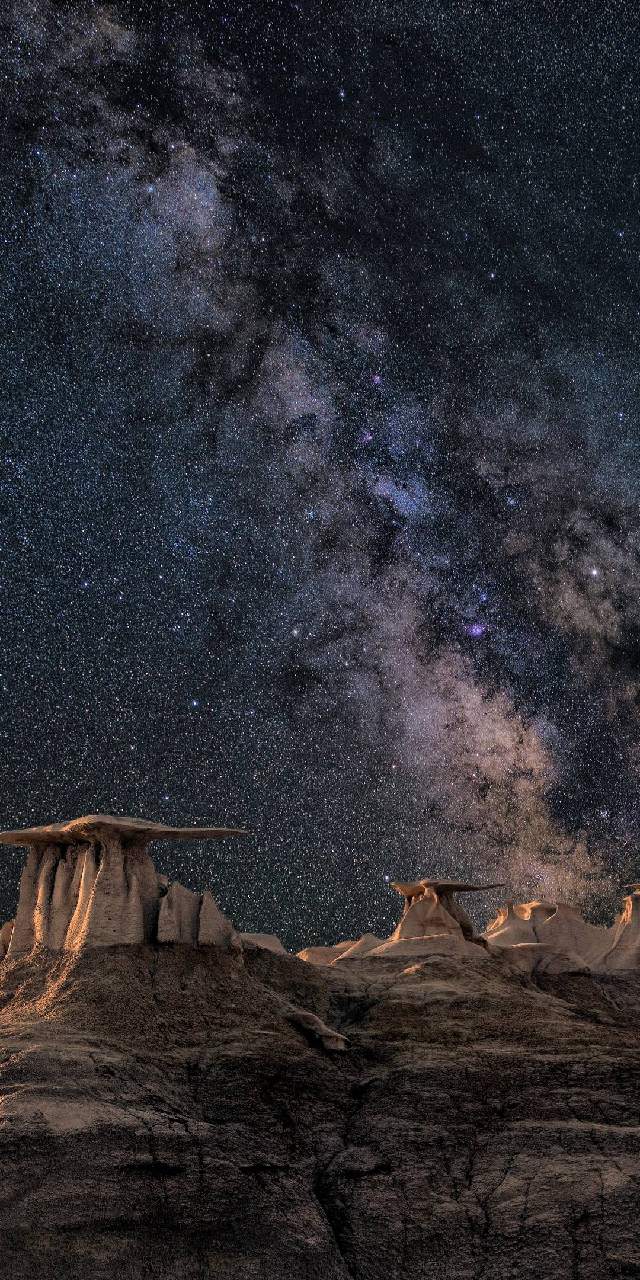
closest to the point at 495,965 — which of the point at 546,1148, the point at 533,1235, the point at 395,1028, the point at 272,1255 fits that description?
the point at 395,1028

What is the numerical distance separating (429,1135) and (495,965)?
763cm

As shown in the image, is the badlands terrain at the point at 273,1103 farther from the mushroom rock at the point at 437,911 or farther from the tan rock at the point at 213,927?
the mushroom rock at the point at 437,911

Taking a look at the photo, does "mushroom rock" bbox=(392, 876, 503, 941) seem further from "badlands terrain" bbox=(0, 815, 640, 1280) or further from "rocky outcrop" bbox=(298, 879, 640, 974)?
"badlands terrain" bbox=(0, 815, 640, 1280)

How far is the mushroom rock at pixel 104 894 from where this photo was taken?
2809 centimetres

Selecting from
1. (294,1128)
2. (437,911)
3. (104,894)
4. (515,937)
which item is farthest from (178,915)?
(515,937)

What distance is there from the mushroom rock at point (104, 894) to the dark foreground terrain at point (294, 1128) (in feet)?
1.96

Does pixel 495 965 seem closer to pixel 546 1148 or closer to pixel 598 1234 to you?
pixel 546 1148

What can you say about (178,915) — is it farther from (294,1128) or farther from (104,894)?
(294,1128)

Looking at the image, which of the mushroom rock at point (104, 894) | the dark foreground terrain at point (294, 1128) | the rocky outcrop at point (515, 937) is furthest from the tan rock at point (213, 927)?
the rocky outcrop at point (515, 937)

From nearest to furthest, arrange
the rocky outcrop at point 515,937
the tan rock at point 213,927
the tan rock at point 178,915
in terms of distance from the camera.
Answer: the tan rock at point 178,915 < the tan rock at point 213,927 < the rocky outcrop at point 515,937

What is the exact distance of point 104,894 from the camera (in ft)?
92.4

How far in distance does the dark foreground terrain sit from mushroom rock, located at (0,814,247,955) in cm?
60

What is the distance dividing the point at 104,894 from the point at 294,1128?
7.34 metres

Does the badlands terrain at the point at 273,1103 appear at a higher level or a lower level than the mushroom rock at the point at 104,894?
lower
